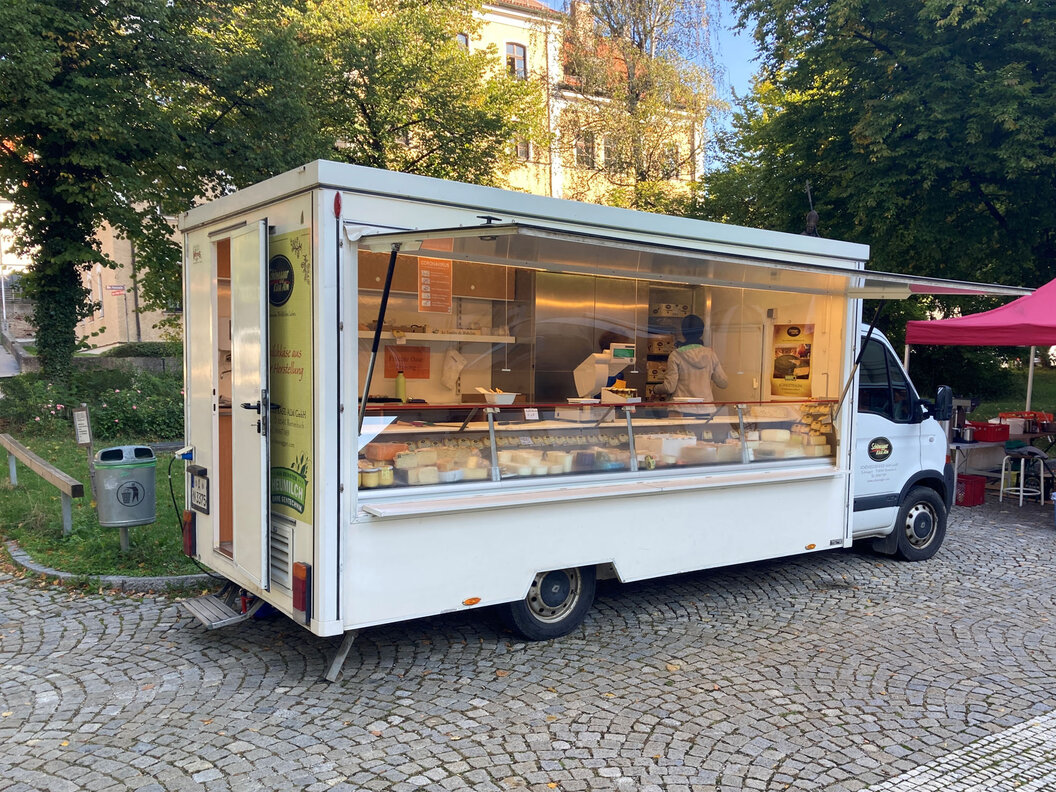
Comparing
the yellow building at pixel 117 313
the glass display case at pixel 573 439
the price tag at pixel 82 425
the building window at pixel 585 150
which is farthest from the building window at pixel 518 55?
the glass display case at pixel 573 439

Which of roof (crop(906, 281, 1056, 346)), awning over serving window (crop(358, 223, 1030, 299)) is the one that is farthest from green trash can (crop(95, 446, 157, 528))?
roof (crop(906, 281, 1056, 346))

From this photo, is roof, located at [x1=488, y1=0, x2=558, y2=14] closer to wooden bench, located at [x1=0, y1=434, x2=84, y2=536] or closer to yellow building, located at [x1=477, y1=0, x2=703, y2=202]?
yellow building, located at [x1=477, y1=0, x2=703, y2=202]

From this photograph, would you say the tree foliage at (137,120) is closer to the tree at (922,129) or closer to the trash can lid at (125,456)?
the trash can lid at (125,456)

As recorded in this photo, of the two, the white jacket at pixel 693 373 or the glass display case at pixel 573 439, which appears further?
the white jacket at pixel 693 373

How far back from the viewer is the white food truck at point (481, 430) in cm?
375

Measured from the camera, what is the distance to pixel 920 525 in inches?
265

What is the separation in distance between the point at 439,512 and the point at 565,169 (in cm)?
2339

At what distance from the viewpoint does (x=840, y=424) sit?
19.1 ft

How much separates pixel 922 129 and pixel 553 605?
1073 centimetres

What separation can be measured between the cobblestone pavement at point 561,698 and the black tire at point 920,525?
933mm

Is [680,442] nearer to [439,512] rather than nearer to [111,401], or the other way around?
[439,512]

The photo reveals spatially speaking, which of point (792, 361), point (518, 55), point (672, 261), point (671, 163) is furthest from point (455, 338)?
point (518, 55)

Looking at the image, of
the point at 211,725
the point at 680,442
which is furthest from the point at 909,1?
the point at 211,725

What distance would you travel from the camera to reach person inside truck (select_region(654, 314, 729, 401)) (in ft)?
23.1
